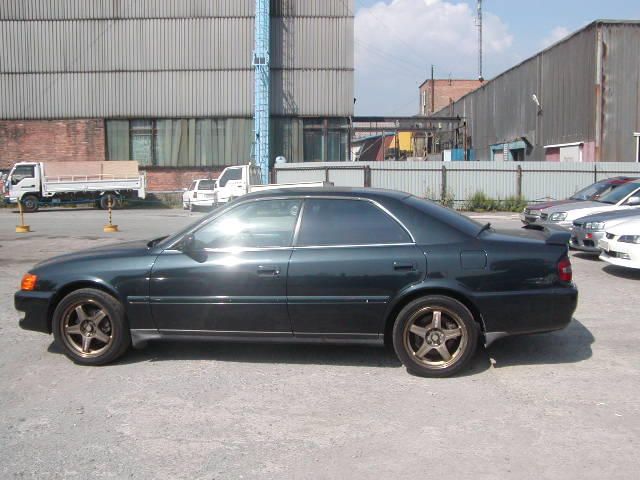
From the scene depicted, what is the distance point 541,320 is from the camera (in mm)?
5543

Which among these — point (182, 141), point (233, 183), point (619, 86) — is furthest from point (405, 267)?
point (182, 141)

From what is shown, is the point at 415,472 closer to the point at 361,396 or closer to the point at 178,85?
the point at 361,396

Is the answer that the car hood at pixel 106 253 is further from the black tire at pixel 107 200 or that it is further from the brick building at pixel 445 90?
the brick building at pixel 445 90

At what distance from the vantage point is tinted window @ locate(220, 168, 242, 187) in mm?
24423

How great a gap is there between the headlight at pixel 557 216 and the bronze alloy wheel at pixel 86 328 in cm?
968

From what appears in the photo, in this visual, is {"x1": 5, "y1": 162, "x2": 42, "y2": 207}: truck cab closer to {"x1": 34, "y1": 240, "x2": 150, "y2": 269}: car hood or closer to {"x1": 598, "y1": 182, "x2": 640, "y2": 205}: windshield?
{"x1": 598, "y1": 182, "x2": 640, "y2": 205}: windshield

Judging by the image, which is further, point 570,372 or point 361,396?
point 570,372

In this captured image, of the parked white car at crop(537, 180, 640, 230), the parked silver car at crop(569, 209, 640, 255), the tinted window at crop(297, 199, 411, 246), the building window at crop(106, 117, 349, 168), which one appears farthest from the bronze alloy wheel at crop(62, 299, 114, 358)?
the building window at crop(106, 117, 349, 168)

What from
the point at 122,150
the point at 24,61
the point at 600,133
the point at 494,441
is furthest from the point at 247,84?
the point at 494,441

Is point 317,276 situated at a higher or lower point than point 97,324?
higher

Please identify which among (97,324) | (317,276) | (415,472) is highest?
(317,276)

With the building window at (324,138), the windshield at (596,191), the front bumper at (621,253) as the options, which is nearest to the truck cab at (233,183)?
the building window at (324,138)

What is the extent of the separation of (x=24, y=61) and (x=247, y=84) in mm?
11355

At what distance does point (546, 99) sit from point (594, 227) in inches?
901
